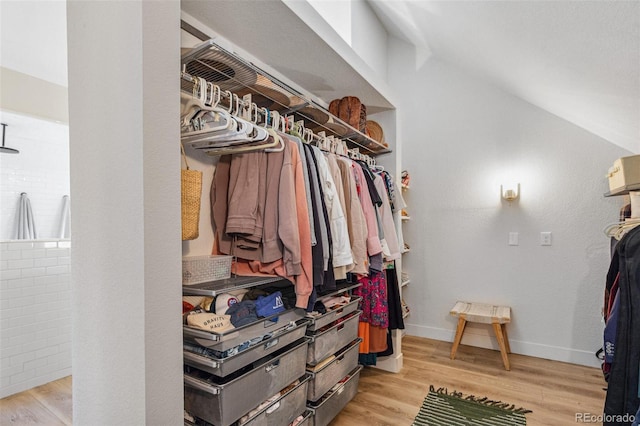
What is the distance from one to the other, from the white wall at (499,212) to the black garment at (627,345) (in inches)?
70.1

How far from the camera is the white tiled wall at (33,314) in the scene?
2369 mm

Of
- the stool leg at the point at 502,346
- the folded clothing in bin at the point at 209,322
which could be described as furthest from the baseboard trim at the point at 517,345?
the folded clothing in bin at the point at 209,322

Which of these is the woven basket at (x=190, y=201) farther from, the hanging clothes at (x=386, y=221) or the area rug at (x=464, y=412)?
the area rug at (x=464, y=412)

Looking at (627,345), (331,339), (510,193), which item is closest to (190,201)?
(331,339)

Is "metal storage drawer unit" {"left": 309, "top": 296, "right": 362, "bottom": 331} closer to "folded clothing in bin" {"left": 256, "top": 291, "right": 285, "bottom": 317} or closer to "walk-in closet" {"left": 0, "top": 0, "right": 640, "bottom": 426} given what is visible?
"walk-in closet" {"left": 0, "top": 0, "right": 640, "bottom": 426}

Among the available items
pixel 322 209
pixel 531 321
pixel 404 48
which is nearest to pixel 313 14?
pixel 322 209

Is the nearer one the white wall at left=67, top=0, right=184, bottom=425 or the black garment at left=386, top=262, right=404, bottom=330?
the white wall at left=67, top=0, right=184, bottom=425

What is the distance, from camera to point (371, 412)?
2025 millimetres

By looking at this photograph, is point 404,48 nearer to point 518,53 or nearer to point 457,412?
point 518,53

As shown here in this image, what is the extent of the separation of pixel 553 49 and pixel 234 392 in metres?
2.22

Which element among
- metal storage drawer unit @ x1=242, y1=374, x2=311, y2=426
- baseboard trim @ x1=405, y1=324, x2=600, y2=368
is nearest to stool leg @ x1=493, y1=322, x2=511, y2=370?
baseboard trim @ x1=405, y1=324, x2=600, y2=368

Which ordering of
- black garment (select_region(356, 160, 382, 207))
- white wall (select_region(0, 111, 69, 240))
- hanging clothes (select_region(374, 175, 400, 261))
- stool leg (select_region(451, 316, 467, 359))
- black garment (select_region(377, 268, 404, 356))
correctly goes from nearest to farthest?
black garment (select_region(356, 160, 382, 207)) → hanging clothes (select_region(374, 175, 400, 261)) → black garment (select_region(377, 268, 404, 356)) → stool leg (select_region(451, 316, 467, 359)) → white wall (select_region(0, 111, 69, 240))

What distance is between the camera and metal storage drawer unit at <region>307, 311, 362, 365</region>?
1.64 m

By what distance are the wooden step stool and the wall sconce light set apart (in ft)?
3.19
